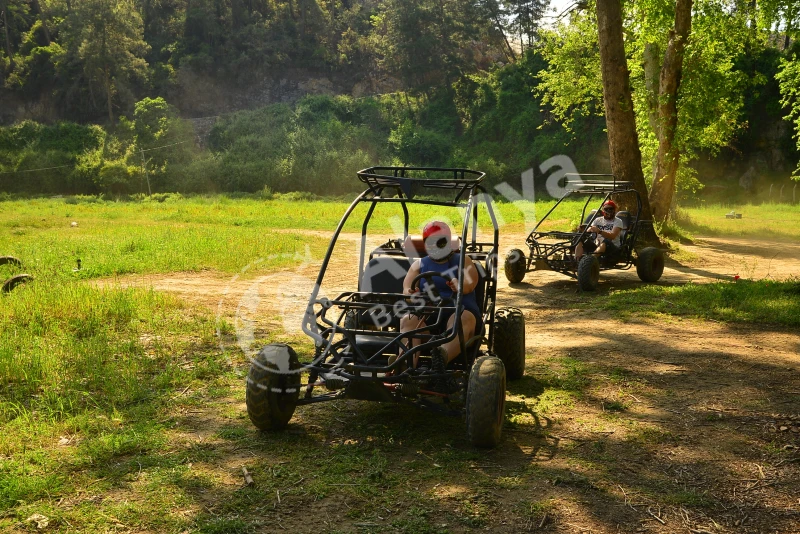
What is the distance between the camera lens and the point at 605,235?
12953 mm

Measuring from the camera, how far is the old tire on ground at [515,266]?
1282cm

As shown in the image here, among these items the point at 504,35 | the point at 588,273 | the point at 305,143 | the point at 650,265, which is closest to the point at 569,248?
the point at 588,273

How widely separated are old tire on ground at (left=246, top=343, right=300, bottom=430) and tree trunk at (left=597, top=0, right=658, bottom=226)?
38.8ft

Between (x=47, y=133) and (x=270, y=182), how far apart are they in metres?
19.0

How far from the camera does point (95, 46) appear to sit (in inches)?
2282

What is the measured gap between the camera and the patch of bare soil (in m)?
4.16

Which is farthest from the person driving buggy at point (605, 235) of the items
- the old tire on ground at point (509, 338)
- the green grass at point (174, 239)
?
the old tire on ground at point (509, 338)

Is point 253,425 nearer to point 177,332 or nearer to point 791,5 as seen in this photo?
point 177,332

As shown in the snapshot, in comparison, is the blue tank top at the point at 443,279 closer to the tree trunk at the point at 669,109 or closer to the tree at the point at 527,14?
the tree trunk at the point at 669,109

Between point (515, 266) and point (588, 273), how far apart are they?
1404 millimetres

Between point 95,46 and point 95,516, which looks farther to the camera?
point 95,46

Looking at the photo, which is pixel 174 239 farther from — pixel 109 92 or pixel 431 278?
pixel 109 92

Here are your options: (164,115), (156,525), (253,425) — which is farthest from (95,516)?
(164,115)

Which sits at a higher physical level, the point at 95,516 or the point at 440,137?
the point at 440,137
